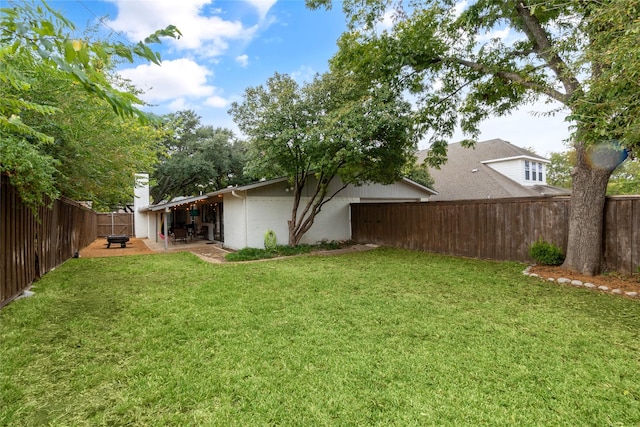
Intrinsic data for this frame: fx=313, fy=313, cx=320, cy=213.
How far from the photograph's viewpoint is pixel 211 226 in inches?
651

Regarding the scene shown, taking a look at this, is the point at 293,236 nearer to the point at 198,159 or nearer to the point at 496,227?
the point at 496,227

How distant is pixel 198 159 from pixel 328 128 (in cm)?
1666

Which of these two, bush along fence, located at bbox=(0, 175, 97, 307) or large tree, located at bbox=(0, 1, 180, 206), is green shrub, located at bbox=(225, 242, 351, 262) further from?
bush along fence, located at bbox=(0, 175, 97, 307)

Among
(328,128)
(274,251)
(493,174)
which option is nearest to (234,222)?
(274,251)

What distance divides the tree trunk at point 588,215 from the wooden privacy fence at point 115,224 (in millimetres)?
23892

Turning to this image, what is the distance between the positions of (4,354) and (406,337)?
423cm

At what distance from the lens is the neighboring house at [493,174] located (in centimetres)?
1808

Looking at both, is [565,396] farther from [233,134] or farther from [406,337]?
[233,134]

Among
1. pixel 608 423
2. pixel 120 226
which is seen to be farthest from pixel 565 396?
pixel 120 226

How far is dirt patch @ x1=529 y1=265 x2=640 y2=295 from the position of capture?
5574mm

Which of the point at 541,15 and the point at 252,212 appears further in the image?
the point at 252,212

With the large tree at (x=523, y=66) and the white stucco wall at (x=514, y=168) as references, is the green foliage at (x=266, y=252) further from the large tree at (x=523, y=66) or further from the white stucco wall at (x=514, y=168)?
the white stucco wall at (x=514, y=168)

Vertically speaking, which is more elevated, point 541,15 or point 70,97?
point 541,15

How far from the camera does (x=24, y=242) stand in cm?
560
